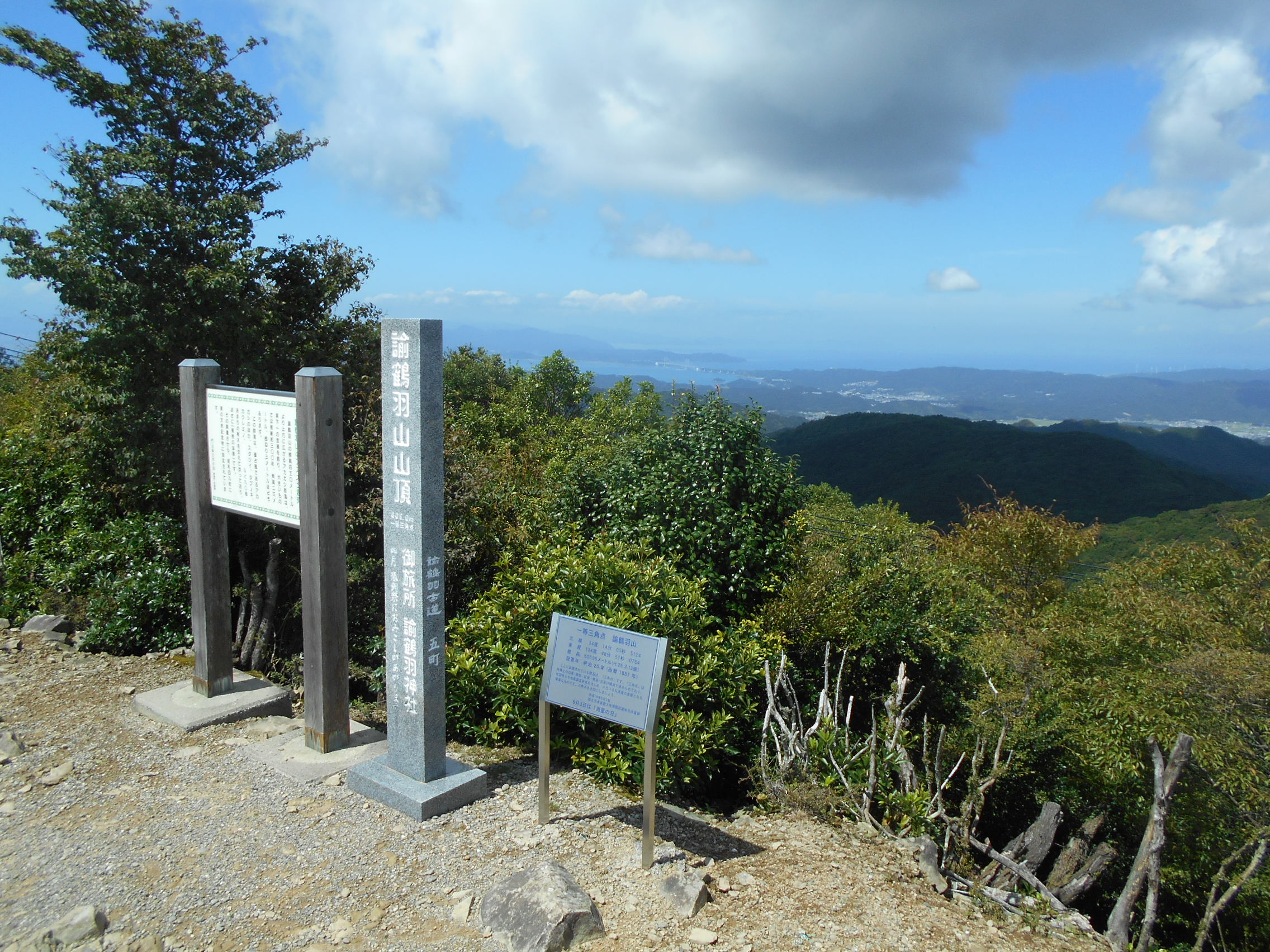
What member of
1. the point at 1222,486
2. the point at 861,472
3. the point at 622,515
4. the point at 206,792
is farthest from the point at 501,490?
the point at 1222,486

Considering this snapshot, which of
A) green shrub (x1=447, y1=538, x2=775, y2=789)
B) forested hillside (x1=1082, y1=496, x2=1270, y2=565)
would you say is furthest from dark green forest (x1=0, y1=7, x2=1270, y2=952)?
forested hillside (x1=1082, y1=496, x2=1270, y2=565)

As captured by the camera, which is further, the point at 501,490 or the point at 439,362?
the point at 501,490

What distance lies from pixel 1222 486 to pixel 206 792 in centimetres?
6466

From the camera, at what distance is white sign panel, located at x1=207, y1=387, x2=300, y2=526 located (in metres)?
5.30

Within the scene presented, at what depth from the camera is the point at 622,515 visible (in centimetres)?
865

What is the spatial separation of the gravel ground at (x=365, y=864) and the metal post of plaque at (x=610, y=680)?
0.44 metres

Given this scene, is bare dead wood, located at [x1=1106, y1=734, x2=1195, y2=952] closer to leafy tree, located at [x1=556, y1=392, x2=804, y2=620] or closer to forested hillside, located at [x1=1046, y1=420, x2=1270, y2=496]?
leafy tree, located at [x1=556, y1=392, x2=804, y2=620]

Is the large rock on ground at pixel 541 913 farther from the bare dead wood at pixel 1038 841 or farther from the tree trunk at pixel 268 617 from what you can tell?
the tree trunk at pixel 268 617

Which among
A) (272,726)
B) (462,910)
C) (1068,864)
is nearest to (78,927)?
(462,910)

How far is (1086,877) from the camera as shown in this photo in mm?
6156

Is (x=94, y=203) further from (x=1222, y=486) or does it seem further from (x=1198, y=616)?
(x=1222, y=486)

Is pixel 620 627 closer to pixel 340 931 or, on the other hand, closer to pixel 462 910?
pixel 462 910

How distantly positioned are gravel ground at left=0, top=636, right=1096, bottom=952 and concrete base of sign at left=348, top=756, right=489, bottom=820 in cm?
7

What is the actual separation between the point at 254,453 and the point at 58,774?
235 cm
